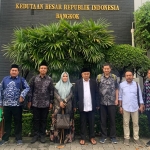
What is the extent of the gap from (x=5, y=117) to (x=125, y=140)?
266 cm

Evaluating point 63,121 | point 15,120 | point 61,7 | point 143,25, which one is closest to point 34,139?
point 15,120

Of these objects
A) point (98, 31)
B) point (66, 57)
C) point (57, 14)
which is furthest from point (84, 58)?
point (57, 14)

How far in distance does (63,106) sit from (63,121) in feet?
1.03

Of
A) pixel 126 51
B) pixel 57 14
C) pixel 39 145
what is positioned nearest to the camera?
pixel 39 145

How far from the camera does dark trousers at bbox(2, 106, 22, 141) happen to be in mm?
4430

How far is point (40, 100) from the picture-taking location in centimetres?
442

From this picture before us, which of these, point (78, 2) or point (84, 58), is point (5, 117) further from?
point (78, 2)

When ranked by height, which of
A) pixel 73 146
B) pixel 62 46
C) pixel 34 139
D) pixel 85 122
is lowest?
pixel 73 146

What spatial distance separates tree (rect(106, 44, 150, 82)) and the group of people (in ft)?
3.19

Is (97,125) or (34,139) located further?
(97,125)

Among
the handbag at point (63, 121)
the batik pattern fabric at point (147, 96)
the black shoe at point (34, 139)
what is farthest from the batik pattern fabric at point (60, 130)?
the batik pattern fabric at point (147, 96)

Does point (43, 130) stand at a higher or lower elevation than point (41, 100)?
lower

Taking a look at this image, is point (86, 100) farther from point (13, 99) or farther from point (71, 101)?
point (13, 99)

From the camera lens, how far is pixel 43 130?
457 cm
